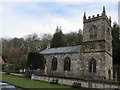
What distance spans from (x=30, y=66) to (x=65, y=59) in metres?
7.18

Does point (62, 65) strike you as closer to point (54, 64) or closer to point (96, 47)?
point (54, 64)

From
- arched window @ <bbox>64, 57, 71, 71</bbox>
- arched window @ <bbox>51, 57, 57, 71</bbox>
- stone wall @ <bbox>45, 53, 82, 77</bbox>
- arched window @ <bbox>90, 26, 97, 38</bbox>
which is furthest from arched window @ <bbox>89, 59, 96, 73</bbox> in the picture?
arched window @ <bbox>51, 57, 57, 71</bbox>

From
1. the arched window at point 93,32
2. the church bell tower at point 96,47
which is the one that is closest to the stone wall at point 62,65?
the church bell tower at point 96,47

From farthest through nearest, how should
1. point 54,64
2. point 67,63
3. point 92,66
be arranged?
point 54,64, point 67,63, point 92,66

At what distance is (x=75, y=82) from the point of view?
20594 millimetres

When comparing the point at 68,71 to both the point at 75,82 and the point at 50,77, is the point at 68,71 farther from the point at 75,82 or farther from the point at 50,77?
the point at 75,82

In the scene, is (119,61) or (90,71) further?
(119,61)

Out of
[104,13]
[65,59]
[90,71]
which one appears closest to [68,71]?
[65,59]

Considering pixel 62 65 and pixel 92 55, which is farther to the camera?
pixel 62 65

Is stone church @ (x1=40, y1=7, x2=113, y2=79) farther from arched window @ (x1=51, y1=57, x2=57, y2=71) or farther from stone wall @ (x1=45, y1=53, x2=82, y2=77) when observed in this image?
arched window @ (x1=51, y1=57, x2=57, y2=71)

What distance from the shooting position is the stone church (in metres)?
25.4

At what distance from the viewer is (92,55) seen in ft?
86.8

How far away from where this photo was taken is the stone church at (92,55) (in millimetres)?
25422

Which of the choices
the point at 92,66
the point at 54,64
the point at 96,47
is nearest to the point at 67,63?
the point at 54,64
